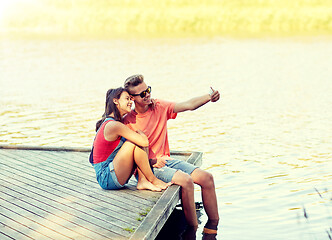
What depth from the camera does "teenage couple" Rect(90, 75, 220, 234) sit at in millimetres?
6215

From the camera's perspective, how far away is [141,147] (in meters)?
6.19

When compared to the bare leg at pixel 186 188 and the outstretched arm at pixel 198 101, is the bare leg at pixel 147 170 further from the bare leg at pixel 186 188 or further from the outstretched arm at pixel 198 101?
the outstretched arm at pixel 198 101

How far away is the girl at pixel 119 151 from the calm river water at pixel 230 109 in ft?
4.27

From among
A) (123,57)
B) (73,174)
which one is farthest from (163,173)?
(123,57)

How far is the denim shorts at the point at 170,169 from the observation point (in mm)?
6527

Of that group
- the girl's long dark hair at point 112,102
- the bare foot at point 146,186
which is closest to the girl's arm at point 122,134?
the girl's long dark hair at point 112,102

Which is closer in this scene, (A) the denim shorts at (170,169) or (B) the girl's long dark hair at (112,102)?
(B) the girl's long dark hair at (112,102)

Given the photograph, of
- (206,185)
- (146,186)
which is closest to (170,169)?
(146,186)

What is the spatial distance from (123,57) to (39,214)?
2027cm

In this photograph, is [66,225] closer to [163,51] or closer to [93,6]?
[163,51]

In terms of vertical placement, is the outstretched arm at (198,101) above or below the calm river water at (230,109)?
above

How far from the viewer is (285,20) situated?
124 ft

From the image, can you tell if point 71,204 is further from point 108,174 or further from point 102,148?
point 102,148

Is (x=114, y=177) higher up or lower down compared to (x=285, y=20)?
higher up
